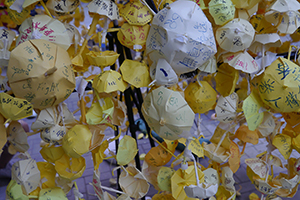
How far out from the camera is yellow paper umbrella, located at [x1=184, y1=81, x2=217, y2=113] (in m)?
0.75

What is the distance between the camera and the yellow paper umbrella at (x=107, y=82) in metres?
0.65

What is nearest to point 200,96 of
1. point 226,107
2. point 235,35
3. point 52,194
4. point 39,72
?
point 226,107

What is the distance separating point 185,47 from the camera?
0.63 metres

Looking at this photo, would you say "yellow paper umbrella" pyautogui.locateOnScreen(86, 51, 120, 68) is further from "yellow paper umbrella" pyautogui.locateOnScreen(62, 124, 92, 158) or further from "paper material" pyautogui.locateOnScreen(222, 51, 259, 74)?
"paper material" pyautogui.locateOnScreen(222, 51, 259, 74)

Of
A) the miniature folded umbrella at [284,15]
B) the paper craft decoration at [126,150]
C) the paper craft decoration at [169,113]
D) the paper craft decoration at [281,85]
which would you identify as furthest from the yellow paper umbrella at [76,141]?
the miniature folded umbrella at [284,15]

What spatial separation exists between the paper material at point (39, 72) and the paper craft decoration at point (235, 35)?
0.46m

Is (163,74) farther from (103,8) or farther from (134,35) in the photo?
(103,8)

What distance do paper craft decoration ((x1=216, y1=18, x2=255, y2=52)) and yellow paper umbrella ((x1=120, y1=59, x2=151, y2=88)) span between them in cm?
25

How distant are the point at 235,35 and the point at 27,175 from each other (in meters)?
0.76

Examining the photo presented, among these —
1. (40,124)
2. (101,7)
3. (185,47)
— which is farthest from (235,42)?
(40,124)

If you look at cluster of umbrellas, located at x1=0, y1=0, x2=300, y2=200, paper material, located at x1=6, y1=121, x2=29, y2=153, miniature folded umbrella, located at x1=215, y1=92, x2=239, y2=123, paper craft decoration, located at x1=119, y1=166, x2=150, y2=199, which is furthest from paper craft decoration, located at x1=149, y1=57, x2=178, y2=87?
paper material, located at x1=6, y1=121, x2=29, y2=153

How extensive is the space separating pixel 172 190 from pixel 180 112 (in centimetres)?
29

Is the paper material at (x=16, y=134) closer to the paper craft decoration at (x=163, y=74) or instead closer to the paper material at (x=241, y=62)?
the paper craft decoration at (x=163, y=74)

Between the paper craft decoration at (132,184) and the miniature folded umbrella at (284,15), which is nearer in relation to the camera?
the miniature folded umbrella at (284,15)
